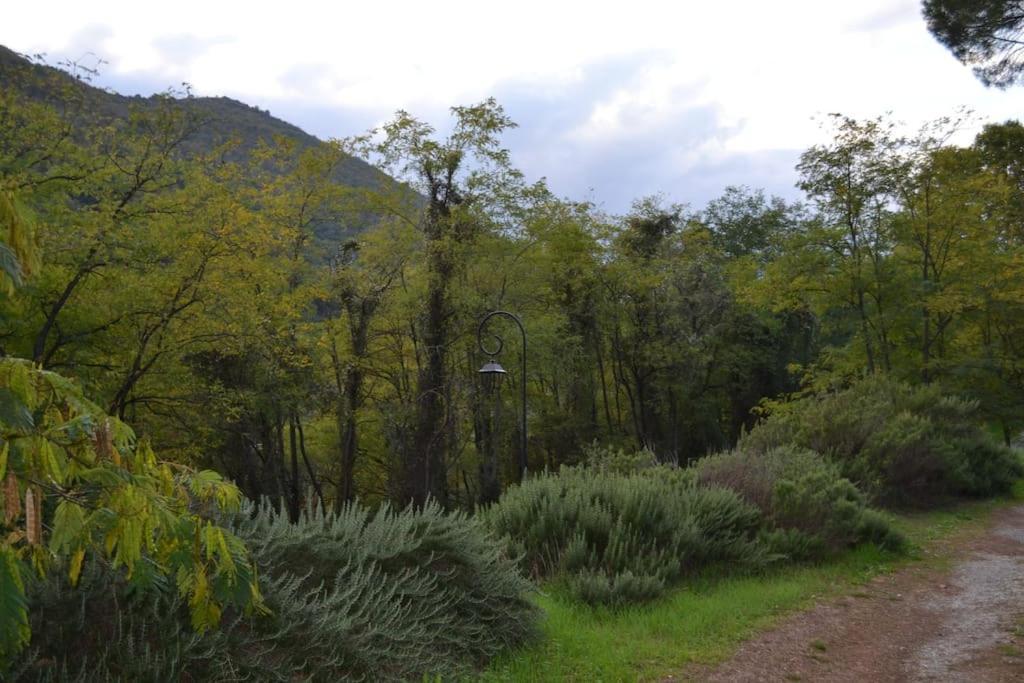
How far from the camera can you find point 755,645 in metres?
6.22

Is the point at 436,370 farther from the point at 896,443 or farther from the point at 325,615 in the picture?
the point at 325,615

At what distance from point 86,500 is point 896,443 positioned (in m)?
13.6

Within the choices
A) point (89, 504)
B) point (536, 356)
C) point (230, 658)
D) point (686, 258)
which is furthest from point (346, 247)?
point (89, 504)

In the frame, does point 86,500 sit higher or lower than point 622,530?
higher

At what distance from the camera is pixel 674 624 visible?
646 centimetres

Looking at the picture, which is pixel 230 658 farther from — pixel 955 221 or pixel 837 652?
pixel 955 221

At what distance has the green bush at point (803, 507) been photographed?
366 inches

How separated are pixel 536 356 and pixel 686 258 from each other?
8.34 metres

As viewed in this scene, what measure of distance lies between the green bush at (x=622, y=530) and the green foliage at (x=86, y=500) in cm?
533

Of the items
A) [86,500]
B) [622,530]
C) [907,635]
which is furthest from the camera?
[622,530]

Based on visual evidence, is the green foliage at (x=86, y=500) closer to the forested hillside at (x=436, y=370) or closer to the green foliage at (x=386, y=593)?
the forested hillside at (x=436, y=370)

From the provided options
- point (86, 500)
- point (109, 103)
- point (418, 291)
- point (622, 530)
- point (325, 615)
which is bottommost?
point (622, 530)

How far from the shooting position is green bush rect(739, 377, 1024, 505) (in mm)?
13258

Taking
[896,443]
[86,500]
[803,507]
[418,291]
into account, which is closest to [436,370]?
[418,291]
